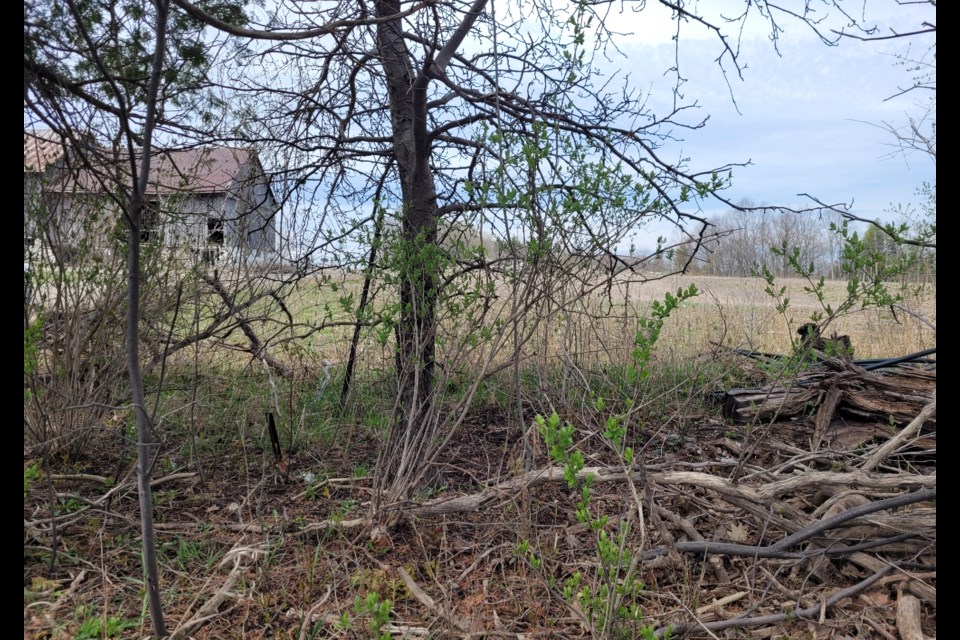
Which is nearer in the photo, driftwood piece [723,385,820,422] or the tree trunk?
the tree trunk

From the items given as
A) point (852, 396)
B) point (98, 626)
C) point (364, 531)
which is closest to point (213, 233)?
point (364, 531)

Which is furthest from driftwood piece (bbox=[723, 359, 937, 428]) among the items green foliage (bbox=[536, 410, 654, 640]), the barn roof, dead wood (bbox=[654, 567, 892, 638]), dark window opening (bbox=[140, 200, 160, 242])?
dark window opening (bbox=[140, 200, 160, 242])

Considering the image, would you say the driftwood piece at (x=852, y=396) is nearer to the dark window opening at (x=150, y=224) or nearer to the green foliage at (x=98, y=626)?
the green foliage at (x=98, y=626)

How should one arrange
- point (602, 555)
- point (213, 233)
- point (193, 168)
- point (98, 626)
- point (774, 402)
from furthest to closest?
point (213, 233), point (774, 402), point (193, 168), point (98, 626), point (602, 555)

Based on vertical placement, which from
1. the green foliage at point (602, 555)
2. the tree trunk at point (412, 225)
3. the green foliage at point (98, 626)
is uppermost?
the tree trunk at point (412, 225)

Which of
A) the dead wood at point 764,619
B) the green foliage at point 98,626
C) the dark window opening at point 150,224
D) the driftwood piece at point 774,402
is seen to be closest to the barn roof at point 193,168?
the dark window opening at point 150,224

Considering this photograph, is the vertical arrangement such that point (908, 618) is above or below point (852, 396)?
below

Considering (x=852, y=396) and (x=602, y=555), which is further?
(x=852, y=396)

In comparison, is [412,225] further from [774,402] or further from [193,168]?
[774,402]

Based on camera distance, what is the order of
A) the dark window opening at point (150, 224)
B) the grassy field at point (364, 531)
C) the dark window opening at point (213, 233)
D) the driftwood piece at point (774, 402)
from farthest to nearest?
the dark window opening at point (213, 233)
the driftwood piece at point (774, 402)
the dark window opening at point (150, 224)
the grassy field at point (364, 531)

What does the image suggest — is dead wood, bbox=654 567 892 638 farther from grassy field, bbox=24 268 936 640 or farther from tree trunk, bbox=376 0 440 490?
tree trunk, bbox=376 0 440 490

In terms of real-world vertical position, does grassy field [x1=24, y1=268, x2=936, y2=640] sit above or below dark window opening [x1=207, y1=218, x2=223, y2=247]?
below

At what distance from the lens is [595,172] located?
3.27 metres
